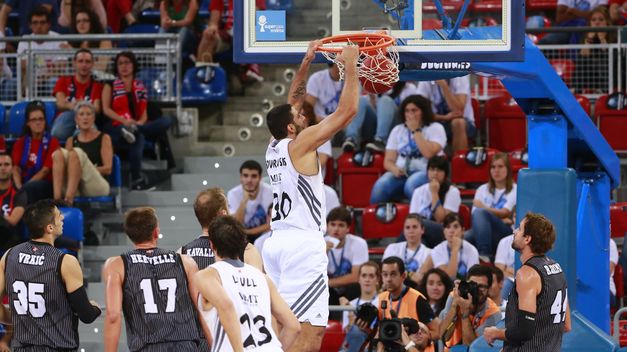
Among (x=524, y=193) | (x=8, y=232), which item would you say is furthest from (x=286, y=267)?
(x=8, y=232)

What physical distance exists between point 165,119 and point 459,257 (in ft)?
12.8

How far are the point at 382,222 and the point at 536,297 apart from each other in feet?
15.6

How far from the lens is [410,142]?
44.2 feet

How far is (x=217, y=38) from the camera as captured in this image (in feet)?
50.3

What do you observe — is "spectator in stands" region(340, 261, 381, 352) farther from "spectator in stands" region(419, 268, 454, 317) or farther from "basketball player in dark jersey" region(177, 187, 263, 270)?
"basketball player in dark jersey" region(177, 187, 263, 270)

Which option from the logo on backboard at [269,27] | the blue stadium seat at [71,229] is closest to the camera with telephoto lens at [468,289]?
the logo on backboard at [269,27]

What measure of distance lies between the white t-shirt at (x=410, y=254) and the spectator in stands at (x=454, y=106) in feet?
6.45

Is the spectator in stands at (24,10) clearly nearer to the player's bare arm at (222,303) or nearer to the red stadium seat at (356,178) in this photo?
the red stadium seat at (356,178)

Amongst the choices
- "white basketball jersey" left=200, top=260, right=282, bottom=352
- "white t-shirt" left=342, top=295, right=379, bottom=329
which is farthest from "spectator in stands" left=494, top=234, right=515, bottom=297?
"white basketball jersey" left=200, top=260, right=282, bottom=352

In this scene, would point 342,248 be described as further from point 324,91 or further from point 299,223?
point 299,223

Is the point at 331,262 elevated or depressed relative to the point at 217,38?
depressed

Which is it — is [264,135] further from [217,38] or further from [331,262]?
[331,262]

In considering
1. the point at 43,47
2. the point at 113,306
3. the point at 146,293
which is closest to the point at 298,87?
the point at 146,293

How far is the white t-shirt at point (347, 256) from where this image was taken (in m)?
12.4
